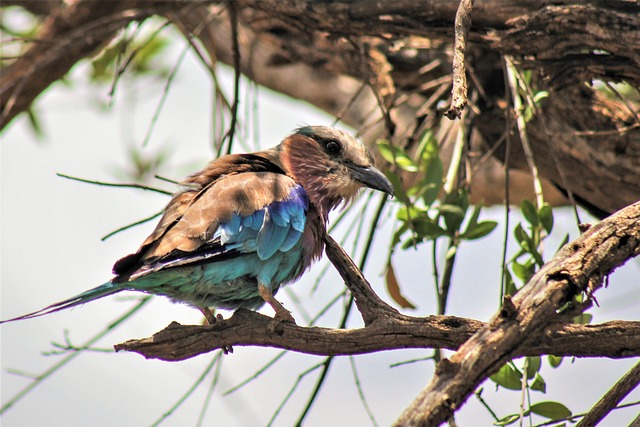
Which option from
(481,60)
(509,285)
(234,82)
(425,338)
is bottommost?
(425,338)

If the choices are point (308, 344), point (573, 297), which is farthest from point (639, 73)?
point (308, 344)

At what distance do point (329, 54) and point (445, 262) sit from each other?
1.78 meters

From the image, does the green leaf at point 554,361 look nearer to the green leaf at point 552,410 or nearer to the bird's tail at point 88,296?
the green leaf at point 552,410

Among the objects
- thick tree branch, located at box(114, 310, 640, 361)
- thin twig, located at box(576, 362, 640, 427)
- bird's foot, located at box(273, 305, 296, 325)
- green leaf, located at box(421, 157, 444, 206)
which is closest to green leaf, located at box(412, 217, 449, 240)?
green leaf, located at box(421, 157, 444, 206)

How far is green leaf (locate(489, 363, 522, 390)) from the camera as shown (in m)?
3.36

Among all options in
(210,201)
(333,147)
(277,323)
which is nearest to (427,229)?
(333,147)

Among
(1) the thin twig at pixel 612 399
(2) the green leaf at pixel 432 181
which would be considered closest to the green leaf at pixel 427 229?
(2) the green leaf at pixel 432 181

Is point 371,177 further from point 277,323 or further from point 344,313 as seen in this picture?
point 277,323

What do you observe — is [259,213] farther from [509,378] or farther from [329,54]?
[329,54]

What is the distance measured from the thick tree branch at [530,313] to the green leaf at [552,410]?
76 cm

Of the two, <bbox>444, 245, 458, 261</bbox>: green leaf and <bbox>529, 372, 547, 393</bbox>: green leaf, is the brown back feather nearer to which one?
<bbox>444, 245, 458, 261</bbox>: green leaf

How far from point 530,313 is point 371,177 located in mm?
1752

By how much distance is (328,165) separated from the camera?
4117 mm

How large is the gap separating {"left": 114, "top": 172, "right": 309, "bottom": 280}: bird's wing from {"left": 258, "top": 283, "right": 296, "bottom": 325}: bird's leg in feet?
0.43
